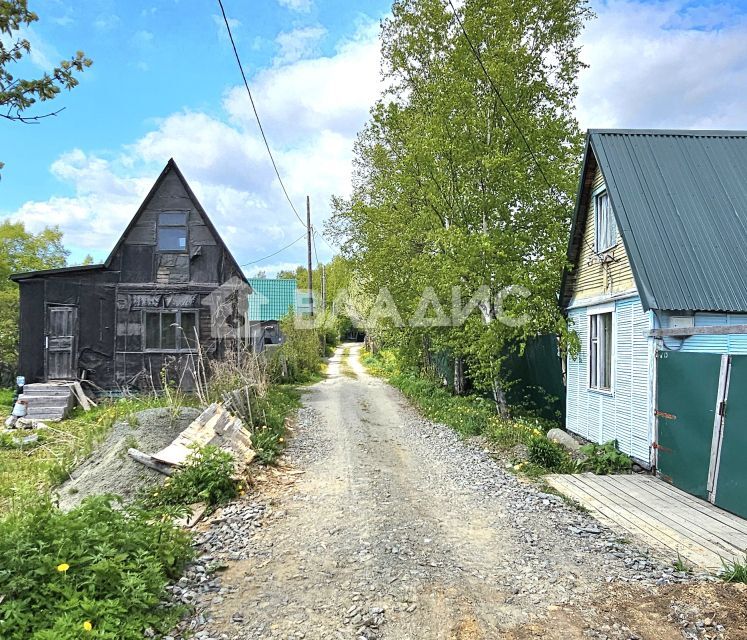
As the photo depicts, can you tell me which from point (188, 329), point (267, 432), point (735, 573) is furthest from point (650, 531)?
point (188, 329)

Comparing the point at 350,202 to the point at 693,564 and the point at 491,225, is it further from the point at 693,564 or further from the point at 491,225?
the point at 693,564

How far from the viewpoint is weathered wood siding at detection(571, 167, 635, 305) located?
334 inches

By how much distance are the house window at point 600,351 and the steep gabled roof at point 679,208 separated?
1729 millimetres

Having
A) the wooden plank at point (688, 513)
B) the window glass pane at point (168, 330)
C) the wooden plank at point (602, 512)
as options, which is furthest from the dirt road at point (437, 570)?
the window glass pane at point (168, 330)

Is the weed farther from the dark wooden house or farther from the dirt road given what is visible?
the dark wooden house

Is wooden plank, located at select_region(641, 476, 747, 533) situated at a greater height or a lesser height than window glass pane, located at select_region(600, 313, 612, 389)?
lesser

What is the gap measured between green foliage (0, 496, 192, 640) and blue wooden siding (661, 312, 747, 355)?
21.9 feet

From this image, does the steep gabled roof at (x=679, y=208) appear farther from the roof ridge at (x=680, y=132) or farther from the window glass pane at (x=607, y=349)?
the window glass pane at (x=607, y=349)

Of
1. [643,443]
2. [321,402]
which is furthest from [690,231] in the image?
[321,402]

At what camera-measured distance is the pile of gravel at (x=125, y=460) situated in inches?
250

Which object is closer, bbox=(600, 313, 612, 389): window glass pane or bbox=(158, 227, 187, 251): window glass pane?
bbox=(600, 313, 612, 389): window glass pane

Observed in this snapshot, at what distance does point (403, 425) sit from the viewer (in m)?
12.0

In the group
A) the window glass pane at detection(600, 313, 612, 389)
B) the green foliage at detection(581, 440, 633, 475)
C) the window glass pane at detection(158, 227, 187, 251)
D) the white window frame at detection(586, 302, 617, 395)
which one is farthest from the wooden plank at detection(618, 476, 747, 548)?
the window glass pane at detection(158, 227, 187, 251)

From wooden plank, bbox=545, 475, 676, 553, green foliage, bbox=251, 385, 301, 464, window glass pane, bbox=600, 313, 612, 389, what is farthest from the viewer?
window glass pane, bbox=600, 313, 612, 389
